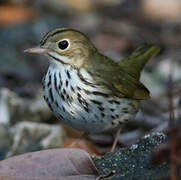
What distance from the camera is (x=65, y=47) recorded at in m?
4.77

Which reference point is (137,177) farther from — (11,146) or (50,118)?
(50,118)

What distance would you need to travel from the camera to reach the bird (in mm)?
4629

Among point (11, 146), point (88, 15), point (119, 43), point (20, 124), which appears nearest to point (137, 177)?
point (11, 146)

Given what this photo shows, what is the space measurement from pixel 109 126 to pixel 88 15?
5654 millimetres

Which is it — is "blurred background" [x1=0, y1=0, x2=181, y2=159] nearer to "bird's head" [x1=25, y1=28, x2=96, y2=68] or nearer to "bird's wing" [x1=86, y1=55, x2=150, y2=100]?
"bird's wing" [x1=86, y1=55, x2=150, y2=100]

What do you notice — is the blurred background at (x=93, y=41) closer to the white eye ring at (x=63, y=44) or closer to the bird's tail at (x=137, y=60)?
the bird's tail at (x=137, y=60)

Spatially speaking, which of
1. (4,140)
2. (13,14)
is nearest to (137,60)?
(4,140)

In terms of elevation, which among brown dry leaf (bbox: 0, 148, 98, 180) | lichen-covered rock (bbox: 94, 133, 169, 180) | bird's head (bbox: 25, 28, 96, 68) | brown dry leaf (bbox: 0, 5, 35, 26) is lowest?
lichen-covered rock (bbox: 94, 133, 169, 180)

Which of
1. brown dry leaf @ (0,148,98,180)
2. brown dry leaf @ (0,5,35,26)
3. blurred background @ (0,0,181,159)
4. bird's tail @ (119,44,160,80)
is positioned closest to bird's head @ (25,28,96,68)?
blurred background @ (0,0,181,159)

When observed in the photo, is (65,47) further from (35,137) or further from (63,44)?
(35,137)

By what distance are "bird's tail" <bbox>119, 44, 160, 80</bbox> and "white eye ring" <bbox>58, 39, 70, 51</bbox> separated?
1033 mm

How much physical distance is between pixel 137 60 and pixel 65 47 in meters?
1.32

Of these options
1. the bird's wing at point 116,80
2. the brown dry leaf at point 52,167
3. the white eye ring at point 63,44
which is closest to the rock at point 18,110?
the bird's wing at point 116,80

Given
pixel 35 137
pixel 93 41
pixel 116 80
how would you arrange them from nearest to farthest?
1. pixel 116 80
2. pixel 35 137
3. pixel 93 41
